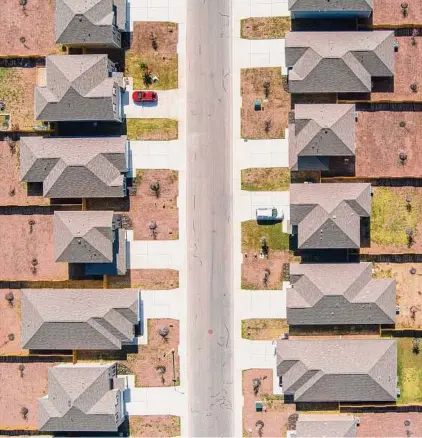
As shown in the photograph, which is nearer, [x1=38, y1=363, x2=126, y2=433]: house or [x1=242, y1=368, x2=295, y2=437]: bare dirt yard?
[x1=38, y1=363, x2=126, y2=433]: house

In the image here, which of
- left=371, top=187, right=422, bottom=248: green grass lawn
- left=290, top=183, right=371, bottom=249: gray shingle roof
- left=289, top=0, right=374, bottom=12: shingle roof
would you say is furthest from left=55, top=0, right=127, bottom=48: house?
left=371, top=187, right=422, bottom=248: green grass lawn

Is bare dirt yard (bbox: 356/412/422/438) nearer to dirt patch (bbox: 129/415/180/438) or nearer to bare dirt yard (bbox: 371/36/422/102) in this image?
dirt patch (bbox: 129/415/180/438)

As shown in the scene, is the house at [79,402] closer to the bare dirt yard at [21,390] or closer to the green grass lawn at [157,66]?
the bare dirt yard at [21,390]

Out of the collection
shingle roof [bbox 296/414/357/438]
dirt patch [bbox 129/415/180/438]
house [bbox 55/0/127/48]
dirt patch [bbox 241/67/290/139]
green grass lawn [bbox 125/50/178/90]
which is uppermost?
house [bbox 55/0/127/48]

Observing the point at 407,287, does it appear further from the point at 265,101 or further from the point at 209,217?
the point at 265,101

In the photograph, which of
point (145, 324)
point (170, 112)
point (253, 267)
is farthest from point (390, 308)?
point (170, 112)

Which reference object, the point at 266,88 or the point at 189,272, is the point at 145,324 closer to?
the point at 189,272

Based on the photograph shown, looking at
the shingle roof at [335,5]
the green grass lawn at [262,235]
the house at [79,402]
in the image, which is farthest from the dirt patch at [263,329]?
the shingle roof at [335,5]
